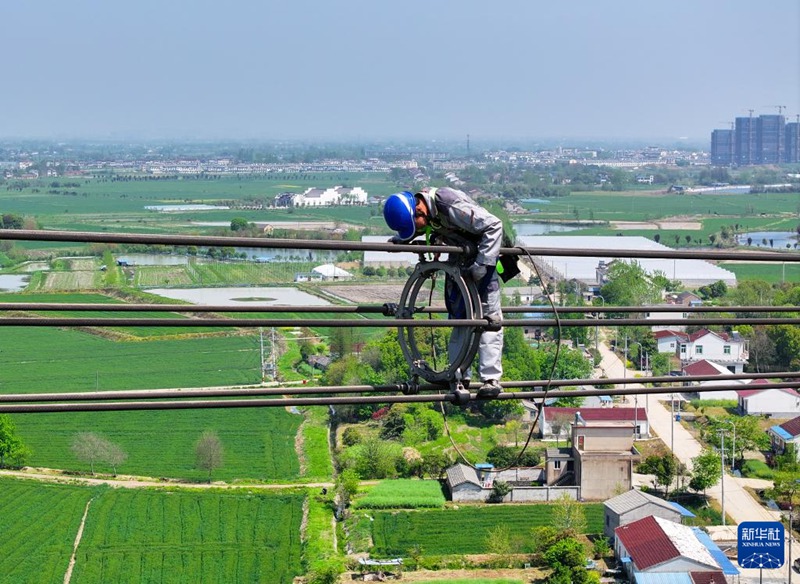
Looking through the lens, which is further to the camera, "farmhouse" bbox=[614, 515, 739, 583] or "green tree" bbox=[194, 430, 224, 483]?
"green tree" bbox=[194, 430, 224, 483]

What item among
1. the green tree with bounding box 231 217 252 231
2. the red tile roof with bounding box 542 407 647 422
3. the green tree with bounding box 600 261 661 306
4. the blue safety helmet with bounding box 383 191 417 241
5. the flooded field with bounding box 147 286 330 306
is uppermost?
the blue safety helmet with bounding box 383 191 417 241

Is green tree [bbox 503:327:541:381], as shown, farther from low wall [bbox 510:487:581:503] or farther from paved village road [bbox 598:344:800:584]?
low wall [bbox 510:487:581:503]

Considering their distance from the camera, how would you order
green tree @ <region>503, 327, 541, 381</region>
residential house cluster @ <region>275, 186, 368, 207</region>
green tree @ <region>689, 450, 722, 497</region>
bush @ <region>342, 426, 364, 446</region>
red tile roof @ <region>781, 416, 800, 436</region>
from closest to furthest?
green tree @ <region>689, 450, 722, 497</region>, red tile roof @ <region>781, 416, 800, 436</region>, bush @ <region>342, 426, 364, 446</region>, green tree @ <region>503, 327, 541, 381</region>, residential house cluster @ <region>275, 186, 368, 207</region>

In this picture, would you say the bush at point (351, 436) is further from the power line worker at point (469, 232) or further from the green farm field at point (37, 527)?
the power line worker at point (469, 232)

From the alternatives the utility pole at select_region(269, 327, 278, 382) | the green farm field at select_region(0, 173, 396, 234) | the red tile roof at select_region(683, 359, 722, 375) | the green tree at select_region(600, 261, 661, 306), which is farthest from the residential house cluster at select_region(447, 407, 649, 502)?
the green farm field at select_region(0, 173, 396, 234)

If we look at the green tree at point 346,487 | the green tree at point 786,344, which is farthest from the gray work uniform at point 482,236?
the green tree at point 786,344

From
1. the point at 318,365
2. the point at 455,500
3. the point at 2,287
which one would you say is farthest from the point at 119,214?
the point at 455,500
